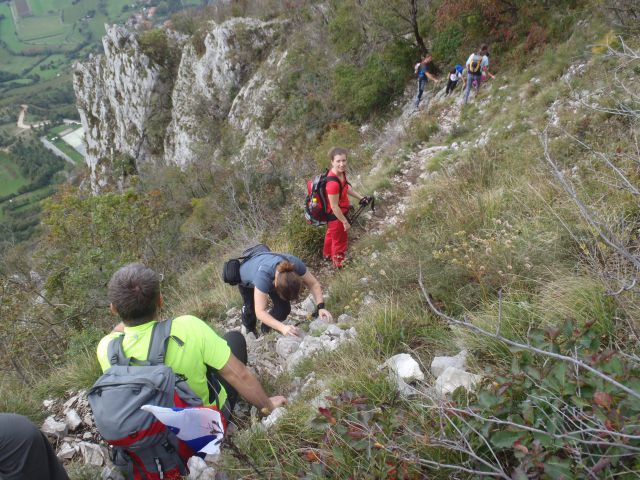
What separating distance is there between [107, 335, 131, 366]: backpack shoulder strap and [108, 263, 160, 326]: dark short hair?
0.14 meters

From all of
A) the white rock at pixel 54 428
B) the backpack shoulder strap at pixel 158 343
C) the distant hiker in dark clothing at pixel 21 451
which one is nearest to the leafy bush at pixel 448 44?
the backpack shoulder strap at pixel 158 343

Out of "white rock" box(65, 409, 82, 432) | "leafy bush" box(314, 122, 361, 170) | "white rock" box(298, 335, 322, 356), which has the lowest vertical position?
"leafy bush" box(314, 122, 361, 170)

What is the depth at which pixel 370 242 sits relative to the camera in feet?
18.1

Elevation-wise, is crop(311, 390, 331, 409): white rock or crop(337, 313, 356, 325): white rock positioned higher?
crop(311, 390, 331, 409): white rock

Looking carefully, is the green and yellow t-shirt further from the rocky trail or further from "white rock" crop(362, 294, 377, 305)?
"white rock" crop(362, 294, 377, 305)

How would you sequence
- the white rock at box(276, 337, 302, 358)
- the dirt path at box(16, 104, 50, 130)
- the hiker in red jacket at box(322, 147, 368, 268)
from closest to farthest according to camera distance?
the white rock at box(276, 337, 302, 358) < the hiker in red jacket at box(322, 147, 368, 268) < the dirt path at box(16, 104, 50, 130)

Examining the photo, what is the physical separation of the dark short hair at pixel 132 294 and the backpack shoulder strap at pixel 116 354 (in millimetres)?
138

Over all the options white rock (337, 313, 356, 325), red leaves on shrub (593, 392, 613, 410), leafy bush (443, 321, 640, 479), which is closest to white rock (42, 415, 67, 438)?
white rock (337, 313, 356, 325)

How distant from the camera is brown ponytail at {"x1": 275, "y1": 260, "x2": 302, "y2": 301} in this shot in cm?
348

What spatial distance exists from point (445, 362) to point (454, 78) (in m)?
11.6

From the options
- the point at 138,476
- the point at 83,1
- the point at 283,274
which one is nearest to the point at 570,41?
the point at 283,274

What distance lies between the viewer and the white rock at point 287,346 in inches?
139

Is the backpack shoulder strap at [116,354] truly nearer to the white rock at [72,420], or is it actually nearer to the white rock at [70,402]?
the white rock at [72,420]

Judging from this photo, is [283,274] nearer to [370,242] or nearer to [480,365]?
[480,365]
